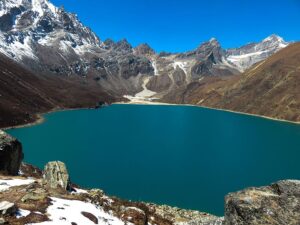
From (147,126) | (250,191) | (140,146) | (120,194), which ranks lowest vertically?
(120,194)

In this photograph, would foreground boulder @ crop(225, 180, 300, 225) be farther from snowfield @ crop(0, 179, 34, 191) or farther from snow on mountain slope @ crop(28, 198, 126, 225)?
snowfield @ crop(0, 179, 34, 191)

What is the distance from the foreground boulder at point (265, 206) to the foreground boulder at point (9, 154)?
96.7 feet

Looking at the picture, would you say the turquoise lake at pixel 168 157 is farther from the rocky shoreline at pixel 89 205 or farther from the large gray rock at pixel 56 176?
the large gray rock at pixel 56 176

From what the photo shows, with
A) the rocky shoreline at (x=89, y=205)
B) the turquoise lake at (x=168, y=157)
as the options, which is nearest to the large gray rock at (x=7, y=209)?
the rocky shoreline at (x=89, y=205)

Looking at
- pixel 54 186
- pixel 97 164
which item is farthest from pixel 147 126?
pixel 54 186

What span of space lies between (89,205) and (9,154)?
635 inches

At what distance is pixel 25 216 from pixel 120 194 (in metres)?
46.8

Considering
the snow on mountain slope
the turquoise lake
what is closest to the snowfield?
the snow on mountain slope

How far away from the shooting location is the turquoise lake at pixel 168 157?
7438 centimetres

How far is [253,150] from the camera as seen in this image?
124 meters

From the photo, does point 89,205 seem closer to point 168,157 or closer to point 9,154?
point 9,154

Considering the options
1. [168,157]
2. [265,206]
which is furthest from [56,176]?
[168,157]

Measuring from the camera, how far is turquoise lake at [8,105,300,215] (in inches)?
2928

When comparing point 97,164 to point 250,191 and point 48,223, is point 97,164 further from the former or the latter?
point 250,191
